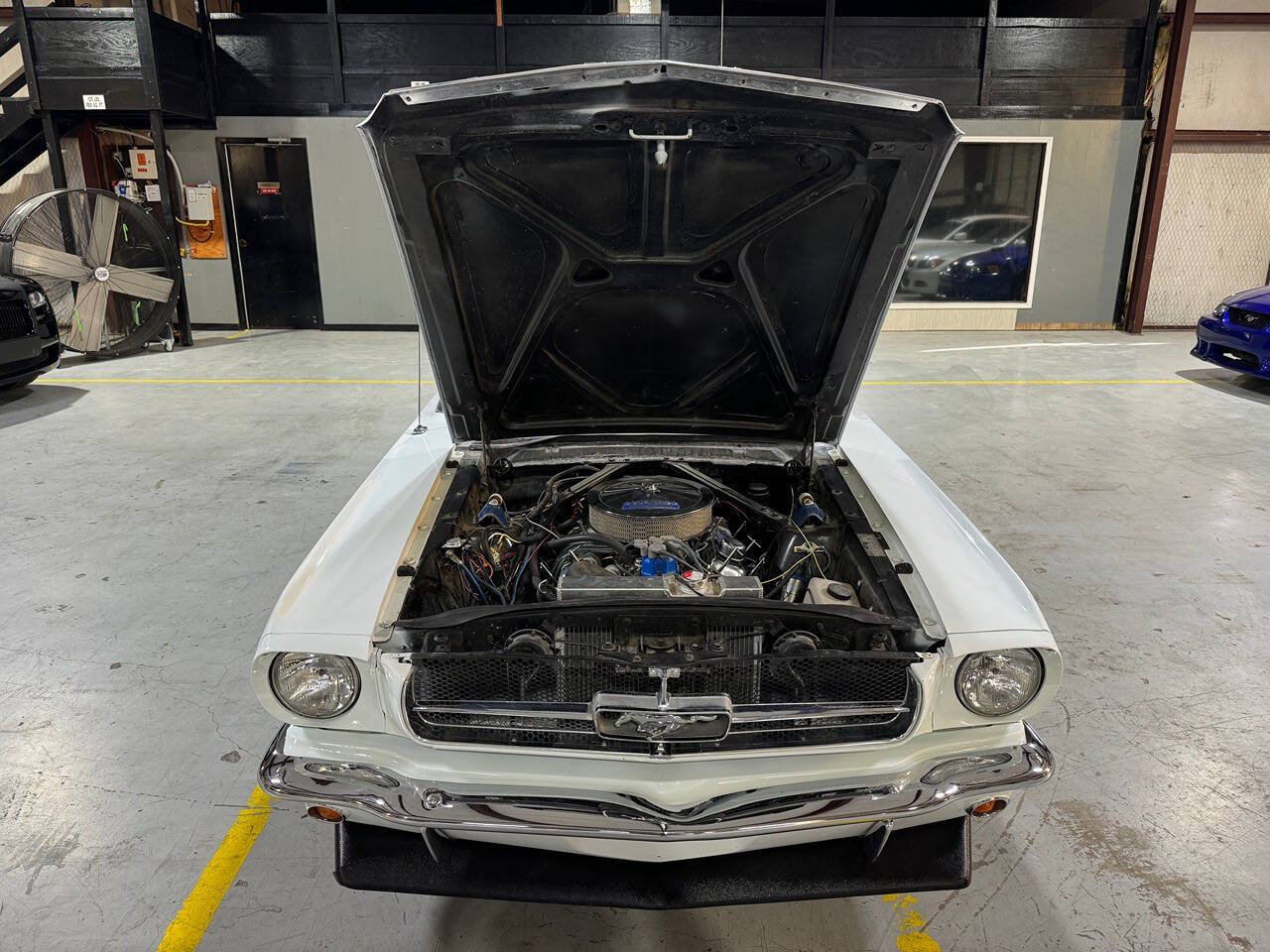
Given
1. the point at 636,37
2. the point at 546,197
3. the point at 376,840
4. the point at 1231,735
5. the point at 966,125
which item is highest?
the point at 636,37

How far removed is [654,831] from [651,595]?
471 millimetres

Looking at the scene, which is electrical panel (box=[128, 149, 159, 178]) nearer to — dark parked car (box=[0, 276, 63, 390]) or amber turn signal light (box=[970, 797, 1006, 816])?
dark parked car (box=[0, 276, 63, 390])

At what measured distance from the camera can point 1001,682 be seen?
1.65 metres

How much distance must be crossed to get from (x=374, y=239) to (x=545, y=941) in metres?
8.70

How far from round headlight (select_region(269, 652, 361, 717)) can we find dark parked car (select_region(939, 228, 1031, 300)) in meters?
9.10

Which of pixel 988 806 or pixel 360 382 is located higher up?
pixel 988 806

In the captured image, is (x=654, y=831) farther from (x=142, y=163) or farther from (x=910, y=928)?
(x=142, y=163)

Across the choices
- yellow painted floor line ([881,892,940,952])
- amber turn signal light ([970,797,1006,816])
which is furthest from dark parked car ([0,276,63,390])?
amber turn signal light ([970,797,1006,816])

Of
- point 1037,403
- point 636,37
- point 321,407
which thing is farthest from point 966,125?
point 321,407

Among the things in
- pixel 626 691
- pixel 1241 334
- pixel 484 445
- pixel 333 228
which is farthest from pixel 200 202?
pixel 1241 334

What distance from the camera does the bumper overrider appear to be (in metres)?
1.50

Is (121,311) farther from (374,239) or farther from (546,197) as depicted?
(546,197)

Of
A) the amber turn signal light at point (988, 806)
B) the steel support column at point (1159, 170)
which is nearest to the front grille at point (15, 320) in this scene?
the amber turn signal light at point (988, 806)

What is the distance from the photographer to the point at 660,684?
1.52m
